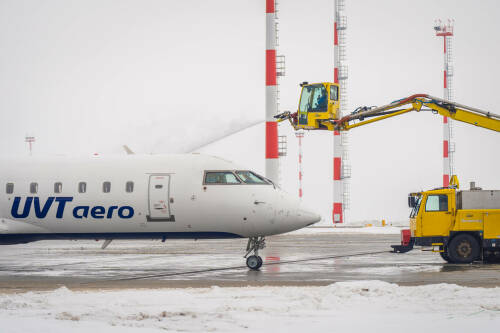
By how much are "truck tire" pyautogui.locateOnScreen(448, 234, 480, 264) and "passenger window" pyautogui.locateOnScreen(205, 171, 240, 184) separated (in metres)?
7.26

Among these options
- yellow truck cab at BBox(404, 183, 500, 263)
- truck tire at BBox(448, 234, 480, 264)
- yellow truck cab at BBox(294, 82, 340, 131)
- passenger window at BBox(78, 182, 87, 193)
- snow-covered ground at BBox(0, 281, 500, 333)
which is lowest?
snow-covered ground at BBox(0, 281, 500, 333)

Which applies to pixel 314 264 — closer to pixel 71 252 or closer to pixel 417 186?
pixel 71 252

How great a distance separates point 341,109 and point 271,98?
50.4ft

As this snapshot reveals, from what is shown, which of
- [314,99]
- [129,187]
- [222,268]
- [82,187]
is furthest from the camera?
[314,99]

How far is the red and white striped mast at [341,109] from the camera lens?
62.9m

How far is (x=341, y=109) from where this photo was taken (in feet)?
210

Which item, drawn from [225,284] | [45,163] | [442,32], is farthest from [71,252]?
[442,32]

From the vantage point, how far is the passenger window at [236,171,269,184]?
22750 millimetres

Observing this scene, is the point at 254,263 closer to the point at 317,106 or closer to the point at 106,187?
the point at 106,187

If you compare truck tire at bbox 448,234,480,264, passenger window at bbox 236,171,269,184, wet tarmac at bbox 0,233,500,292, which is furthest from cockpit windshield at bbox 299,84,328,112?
passenger window at bbox 236,171,269,184

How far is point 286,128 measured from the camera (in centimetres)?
17975

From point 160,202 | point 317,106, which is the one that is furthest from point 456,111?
point 317,106

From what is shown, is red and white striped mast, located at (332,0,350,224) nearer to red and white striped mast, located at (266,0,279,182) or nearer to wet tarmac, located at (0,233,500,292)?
red and white striped mast, located at (266,0,279,182)

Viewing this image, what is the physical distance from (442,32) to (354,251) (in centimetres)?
5286
